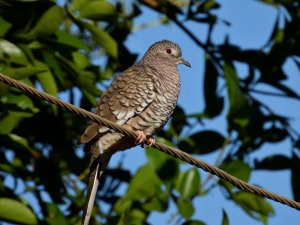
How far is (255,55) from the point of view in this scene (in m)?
5.60

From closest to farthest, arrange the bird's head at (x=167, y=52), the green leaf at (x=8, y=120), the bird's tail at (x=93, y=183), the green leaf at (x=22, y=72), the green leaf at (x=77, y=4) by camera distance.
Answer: the green leaf at (x=22, y=72)
the bird's tail at (x=93, y=183)
the green leaf at (x=8, y=120)
the green leaf at (x=77, y=4)
the bird's head at (x=167, y=52)

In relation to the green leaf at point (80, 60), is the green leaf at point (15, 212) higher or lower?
lower

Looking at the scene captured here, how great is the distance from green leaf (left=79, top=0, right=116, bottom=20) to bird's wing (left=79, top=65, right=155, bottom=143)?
0.46 meters

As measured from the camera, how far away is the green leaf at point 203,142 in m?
5.05

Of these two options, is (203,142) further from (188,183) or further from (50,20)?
(50,20)

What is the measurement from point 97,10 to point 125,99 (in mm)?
667

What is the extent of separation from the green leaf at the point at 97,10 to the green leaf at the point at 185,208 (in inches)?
49.9

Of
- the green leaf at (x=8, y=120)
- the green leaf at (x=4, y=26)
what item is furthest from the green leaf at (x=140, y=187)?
the green leaf at (x=4, y=26)

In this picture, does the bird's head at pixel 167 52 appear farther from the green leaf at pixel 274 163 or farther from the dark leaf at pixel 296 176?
the dark leaf at pixel 296 176

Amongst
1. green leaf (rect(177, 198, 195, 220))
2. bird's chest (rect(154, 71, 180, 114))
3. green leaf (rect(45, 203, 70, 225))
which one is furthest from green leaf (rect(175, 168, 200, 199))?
green leaf (rect(45, 203, 70, 225))

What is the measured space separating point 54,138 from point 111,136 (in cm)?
82

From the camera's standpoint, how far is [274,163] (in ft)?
17.0

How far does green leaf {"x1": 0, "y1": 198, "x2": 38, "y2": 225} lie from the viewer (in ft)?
15.0

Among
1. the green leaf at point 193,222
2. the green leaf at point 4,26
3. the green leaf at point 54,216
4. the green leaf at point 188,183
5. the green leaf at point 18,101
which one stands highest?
the green leaf at point 4,26
